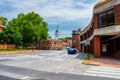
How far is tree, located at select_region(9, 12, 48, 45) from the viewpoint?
95.1 metres

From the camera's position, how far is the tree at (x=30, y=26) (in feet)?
312

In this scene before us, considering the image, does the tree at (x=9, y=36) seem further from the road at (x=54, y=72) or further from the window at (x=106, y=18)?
the road at (x=54, y=72)

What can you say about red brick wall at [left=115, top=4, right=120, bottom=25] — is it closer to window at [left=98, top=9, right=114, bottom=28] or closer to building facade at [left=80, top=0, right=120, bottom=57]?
building facade at [left=80, top=0, right=120, bottom=57]

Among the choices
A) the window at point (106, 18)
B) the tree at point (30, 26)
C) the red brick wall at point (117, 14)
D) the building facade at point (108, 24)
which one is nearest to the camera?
the red brick wall at point (117, 14)

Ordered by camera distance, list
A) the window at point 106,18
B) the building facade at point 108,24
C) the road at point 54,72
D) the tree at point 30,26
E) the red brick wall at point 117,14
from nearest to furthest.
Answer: the road at point 54,72
the red brick wall at point 117,14
the building facade at point 108,24
the window at point 106,18
the tree at point 30,26

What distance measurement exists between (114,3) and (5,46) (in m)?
52.6

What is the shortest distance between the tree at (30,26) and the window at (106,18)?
5932 cm

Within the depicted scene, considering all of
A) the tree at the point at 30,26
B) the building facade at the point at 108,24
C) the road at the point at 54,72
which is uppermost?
the tree at the point at 30,26

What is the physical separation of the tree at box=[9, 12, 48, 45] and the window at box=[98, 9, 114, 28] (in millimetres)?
59320

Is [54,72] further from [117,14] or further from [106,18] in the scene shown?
[106,18]

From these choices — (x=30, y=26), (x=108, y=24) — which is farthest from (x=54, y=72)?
(x=30, y=26)

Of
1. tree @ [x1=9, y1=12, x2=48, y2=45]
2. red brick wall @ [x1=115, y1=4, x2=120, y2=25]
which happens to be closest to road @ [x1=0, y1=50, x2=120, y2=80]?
A: red brick wall @ [x1=115, y1=4, x2=120, y2=25]

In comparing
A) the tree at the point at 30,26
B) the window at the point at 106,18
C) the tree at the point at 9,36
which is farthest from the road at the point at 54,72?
the tree at the point at 30,26

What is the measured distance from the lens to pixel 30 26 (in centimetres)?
9462
